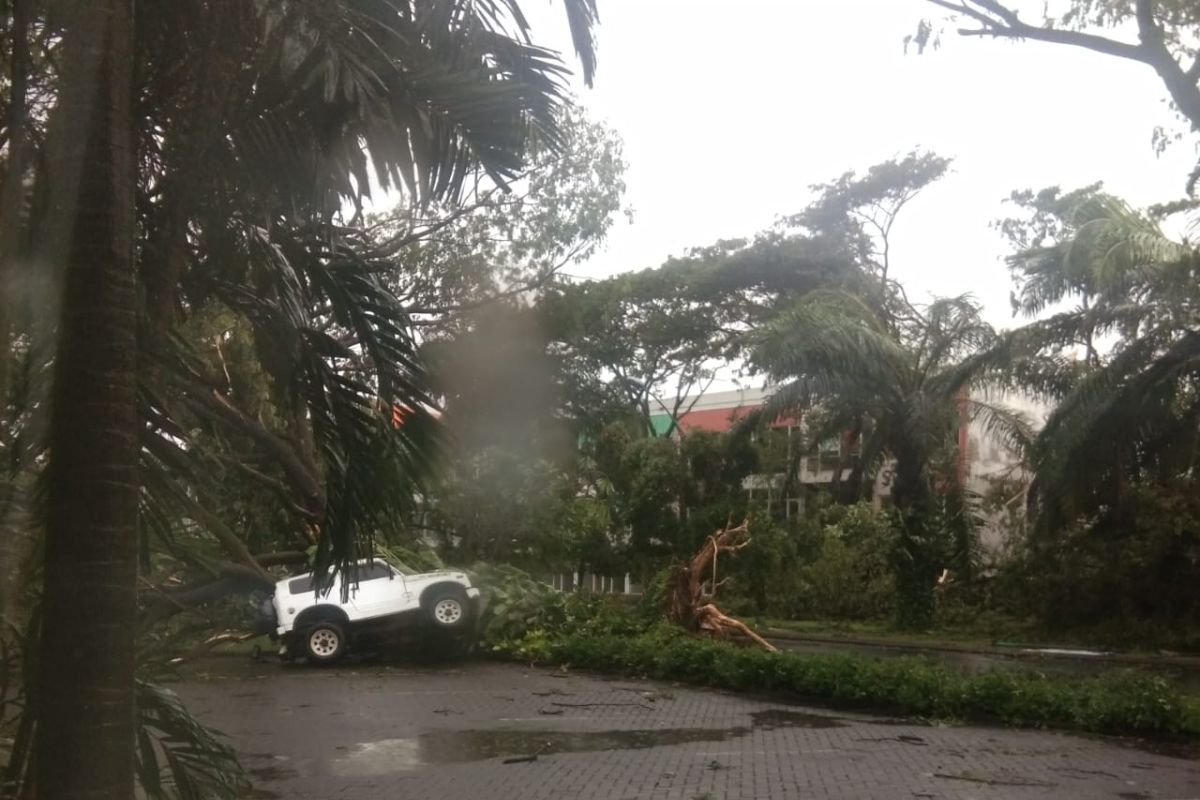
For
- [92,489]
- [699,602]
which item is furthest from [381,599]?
[92,489]

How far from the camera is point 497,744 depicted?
11164 mm

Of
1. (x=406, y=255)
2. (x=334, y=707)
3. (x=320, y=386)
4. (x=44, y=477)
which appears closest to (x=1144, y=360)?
(x=406, y=255)

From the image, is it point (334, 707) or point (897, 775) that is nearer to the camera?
point (897, 775)

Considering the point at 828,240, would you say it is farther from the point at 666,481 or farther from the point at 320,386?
the point at 320,386

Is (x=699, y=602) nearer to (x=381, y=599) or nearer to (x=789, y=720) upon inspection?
(x=381, y=599)

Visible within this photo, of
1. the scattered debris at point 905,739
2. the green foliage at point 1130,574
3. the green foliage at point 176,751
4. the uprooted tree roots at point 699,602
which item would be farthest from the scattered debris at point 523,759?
the green foliage at point 1130,574

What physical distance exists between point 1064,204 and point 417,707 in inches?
962

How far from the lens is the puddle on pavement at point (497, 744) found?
405 inches

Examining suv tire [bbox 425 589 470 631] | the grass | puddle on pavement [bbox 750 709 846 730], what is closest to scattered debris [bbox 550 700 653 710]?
puddle on pavement [bbox 750 709 846 730]

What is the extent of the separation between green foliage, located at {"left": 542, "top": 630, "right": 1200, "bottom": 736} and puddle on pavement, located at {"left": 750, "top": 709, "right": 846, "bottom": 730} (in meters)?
0.82

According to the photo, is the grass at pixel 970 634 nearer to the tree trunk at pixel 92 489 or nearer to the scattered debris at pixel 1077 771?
the scattered debris at pixel 1077 771

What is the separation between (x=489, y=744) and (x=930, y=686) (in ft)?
A: 16.9

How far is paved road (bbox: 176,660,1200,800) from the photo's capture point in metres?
9.12

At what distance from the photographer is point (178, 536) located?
21.5 ft
